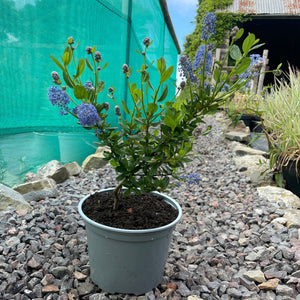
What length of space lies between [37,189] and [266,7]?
889cm

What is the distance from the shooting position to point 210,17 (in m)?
1.19

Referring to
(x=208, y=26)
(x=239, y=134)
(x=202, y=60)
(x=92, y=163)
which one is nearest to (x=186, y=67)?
(x=202, y=60)

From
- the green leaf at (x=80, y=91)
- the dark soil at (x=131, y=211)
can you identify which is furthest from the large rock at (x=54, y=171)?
the green leaf at (x=80, y=91)

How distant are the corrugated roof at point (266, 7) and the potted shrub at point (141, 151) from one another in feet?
28.5

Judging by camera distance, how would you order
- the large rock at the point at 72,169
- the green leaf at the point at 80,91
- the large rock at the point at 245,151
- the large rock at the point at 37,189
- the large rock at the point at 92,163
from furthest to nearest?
the large rock at the point at 245,151 → the large rock at the point at 92,163 → the large rock at the point at 72,169 → the large rock at the point at 37,189 → the green leaf at the point at 80,91

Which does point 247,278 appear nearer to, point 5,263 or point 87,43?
point 5,263

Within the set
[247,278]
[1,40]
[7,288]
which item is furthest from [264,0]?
[7,288]

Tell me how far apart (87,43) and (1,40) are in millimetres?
901

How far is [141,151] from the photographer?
4.12 ft

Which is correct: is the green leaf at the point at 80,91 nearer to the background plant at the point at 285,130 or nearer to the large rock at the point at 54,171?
the large rock at the point at 54,171

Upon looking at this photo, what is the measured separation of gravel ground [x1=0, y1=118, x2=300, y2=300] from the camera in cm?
135

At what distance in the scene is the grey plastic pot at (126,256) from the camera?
3.97ft

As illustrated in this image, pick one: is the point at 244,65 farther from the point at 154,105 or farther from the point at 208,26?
the point at 154,105

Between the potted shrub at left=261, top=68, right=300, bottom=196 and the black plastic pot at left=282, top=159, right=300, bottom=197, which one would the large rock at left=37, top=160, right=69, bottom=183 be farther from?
the black plastic pot at left=282, top=159, right=300, bottom=197
